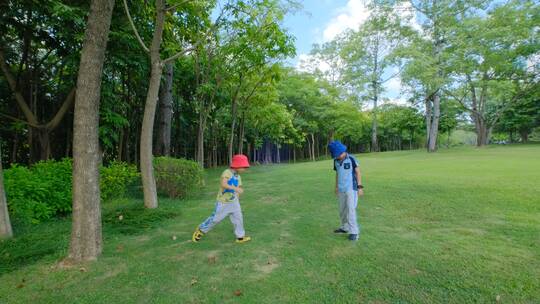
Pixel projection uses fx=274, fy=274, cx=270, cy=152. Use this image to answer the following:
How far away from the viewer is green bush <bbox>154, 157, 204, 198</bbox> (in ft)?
24.6

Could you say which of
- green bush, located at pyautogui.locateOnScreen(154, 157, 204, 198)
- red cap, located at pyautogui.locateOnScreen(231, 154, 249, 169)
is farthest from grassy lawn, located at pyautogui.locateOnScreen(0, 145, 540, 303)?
green bush, located at pyautogui.locateOnScreen(154, 157, 204, 198)

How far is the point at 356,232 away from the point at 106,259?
3.41 meters

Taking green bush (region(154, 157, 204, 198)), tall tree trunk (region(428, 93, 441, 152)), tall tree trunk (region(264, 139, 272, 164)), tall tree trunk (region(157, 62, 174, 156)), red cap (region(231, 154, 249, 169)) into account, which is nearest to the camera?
red cap (region(231, 154, 249, 169))

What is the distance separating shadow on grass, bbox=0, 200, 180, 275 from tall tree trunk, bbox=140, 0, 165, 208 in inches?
18.8

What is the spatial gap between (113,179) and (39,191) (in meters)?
1.83

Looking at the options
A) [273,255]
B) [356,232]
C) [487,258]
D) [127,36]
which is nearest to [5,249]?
[273,255]

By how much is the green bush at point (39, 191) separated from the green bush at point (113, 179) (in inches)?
→ 36.7

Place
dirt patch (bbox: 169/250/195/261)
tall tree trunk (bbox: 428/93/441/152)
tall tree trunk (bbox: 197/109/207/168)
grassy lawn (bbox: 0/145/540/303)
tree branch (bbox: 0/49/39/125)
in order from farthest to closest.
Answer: tall tree trunk (bbox: 428/93/441/152), tall tree trunk (bbox: 197/109/207/168), tree branch (bbox: 0/49/39/125), dirt patch (bbox: 169/250/195/261), grassy lawn (bbox: 0/145/540/303)

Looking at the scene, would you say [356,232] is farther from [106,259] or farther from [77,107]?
[77,107]

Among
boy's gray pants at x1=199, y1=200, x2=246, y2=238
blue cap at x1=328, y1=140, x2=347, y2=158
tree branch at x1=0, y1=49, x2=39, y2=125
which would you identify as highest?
tree branch at x1=0, y1=49, x2=39, y2=125

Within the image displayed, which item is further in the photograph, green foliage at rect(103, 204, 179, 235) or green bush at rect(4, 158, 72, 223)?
green foliage at rect(103, 204, 179, 235)

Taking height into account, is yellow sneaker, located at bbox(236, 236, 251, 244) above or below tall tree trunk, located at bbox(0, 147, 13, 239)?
below

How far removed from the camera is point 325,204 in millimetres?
6465

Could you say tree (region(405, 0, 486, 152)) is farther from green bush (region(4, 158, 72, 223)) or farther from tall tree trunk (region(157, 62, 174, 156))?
green bush (region(4, 158, 72, 223))
